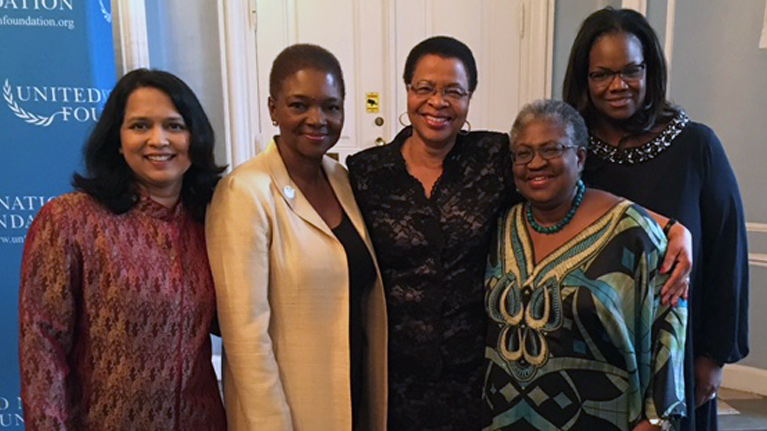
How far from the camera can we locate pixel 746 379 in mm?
3312

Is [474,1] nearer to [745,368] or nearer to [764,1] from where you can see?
[764,1]

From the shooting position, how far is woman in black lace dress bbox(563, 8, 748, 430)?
4.94ft

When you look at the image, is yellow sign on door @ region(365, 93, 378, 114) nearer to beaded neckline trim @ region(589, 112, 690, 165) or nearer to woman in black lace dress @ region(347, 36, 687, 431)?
woman in black lace dress @ region(347, 36, 687, 431)

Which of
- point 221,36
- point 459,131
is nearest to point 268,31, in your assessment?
point 221,36

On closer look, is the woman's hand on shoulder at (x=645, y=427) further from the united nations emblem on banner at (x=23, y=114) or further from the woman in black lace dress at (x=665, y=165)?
the united nations emblem on banner at (x=23, y=114)

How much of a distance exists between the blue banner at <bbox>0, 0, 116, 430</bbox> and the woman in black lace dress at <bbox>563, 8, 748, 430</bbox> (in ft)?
5.84

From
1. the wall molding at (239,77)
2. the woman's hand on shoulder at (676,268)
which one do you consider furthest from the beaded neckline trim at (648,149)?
the wall molding at (239,77)

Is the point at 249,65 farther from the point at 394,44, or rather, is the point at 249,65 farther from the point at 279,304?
the point at 279,304

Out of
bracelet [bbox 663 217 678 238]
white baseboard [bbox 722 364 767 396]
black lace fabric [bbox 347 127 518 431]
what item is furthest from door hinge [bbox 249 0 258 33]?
white baseboard [bbox 722 364 767 396]

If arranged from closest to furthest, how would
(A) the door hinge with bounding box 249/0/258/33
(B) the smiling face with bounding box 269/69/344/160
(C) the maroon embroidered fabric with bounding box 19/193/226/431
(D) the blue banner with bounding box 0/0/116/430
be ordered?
(C) the maroon embroidered fabric with bounding box 19/193/226/431 → (B) the smiling face with bounding box 269/69/344/160 → (D) the blue banner with bounding box 0/0/116/430 → (A) the door hinge with bounding box 249/0/258/33

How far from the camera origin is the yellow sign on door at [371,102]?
143 inches

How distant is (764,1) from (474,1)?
1580 mm

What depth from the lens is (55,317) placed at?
120 cm

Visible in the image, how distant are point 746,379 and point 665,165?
2496mm
